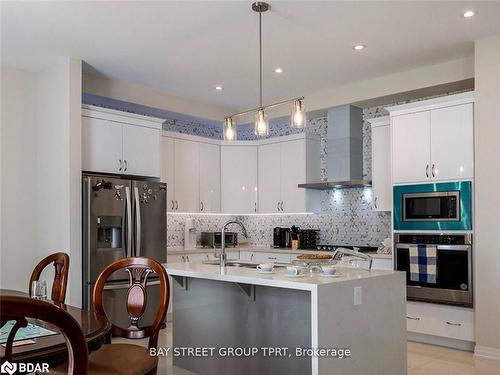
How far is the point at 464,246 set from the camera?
174 inches

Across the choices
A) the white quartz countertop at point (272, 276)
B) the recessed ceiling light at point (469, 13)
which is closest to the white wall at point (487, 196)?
the recessed ceiling light at point (469, 13)

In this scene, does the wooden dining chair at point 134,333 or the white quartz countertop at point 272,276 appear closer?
the wooden dining chair at point 134,333

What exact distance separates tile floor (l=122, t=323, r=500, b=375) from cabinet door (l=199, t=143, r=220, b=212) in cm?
238

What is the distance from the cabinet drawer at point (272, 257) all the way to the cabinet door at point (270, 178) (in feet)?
2.34

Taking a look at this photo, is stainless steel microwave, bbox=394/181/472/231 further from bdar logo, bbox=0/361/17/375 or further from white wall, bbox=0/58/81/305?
bdar logo, bbox=0/361/17/375

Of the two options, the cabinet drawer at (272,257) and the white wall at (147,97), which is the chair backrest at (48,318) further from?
the cabinet drawer at (272,257)

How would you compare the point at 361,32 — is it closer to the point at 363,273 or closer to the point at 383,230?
the point at 363,273

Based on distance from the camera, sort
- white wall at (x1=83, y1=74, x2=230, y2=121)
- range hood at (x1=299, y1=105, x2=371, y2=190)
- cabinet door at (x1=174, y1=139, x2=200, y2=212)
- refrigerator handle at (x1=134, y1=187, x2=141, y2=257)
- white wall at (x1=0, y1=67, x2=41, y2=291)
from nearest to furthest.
→ white wall at (x1=0, y1=67, x2=41, y2=291) → refrigerator handle at (x1=134, y1=187, x2=141, y2=257) → white wall at (x1=83, y1=74, x2=230, y2=121) → range hood at (x1=299, y1=105, x2=371, y2=190) → cabinet door at (x1=174, y1=139, x2=200, y2=212)

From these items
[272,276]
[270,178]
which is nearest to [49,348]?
[272,276]

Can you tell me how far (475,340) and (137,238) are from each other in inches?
135

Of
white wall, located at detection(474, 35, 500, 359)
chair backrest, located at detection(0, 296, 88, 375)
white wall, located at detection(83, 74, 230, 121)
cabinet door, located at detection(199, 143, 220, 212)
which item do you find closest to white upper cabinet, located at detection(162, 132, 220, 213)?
cabinet door, located at detection(199, 143, 220, 212)

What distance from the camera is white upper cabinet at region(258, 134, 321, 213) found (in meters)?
6.33

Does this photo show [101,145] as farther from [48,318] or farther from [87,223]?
[48,318]

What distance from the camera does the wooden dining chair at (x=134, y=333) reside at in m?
2.25
